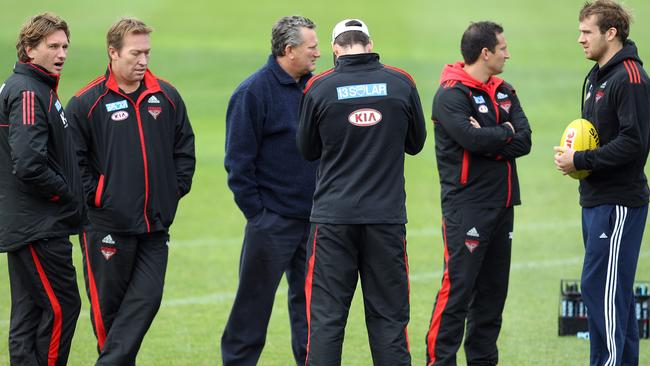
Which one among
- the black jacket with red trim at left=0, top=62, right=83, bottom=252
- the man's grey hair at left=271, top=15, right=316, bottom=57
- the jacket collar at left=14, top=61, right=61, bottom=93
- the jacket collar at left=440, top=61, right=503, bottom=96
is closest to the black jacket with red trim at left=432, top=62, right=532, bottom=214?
the jacket collar at left=440, top=61, right=503, bottom=96

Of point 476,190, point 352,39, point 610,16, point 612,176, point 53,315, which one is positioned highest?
point 610,16

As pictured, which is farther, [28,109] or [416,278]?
[416,278]

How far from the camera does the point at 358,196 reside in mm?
6633

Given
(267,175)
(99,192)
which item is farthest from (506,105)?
(99,192)

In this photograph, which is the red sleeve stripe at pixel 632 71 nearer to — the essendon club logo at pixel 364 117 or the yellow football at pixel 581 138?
the yellow football at pixel 581 138

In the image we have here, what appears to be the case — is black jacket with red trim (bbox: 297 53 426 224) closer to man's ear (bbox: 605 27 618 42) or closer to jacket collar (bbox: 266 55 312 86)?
jacket collar (bbox: 266 55 312 86)

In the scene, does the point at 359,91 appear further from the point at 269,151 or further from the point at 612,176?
the point at 612,176

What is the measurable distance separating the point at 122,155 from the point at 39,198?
1.91 feet

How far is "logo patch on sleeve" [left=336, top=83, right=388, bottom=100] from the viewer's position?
6.60 meters

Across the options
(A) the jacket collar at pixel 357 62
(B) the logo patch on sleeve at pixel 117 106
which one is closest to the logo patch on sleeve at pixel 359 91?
(A) the jacket collar at pixel 357 62

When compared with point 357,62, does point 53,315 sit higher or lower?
lower

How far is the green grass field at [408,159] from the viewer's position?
9.17 meters

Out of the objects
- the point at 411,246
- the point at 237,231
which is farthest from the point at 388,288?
the point at 237,231

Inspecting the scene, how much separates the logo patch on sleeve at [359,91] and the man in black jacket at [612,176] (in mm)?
1363
